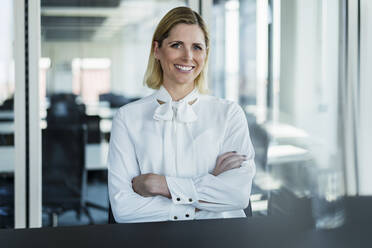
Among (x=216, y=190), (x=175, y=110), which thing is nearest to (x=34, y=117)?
(x=175, y=110)

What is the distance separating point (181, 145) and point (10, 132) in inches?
62.1

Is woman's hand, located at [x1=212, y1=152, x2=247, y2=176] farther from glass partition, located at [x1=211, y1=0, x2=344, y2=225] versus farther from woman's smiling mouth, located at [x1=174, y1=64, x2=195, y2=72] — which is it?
glass partition, located at [x1=211, y1=0, x2=344, y2=225]

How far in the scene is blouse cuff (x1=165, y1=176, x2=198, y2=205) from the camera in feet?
4.85

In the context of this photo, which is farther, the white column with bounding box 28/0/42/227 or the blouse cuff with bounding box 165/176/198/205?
the white column with bounding box 28/0/42/227

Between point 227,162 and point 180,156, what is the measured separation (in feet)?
0.54

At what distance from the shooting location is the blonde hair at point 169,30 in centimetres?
165

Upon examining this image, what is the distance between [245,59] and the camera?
14.2 feet

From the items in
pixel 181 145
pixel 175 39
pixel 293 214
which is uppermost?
pixel 175 39

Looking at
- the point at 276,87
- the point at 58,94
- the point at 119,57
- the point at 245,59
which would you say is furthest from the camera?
the point at 245,59

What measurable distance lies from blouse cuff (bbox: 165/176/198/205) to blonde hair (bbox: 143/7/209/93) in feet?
1.38

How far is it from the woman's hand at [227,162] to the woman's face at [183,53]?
305mm

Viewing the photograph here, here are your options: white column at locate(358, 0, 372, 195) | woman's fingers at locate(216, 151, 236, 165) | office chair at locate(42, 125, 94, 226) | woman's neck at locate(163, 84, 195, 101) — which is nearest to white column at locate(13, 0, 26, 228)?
office chair at locate(42, 125, 94, 226)

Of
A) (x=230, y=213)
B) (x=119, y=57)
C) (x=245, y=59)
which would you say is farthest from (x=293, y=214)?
(x=245, y=59)

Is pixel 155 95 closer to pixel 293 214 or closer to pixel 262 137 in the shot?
pixel 293 214
